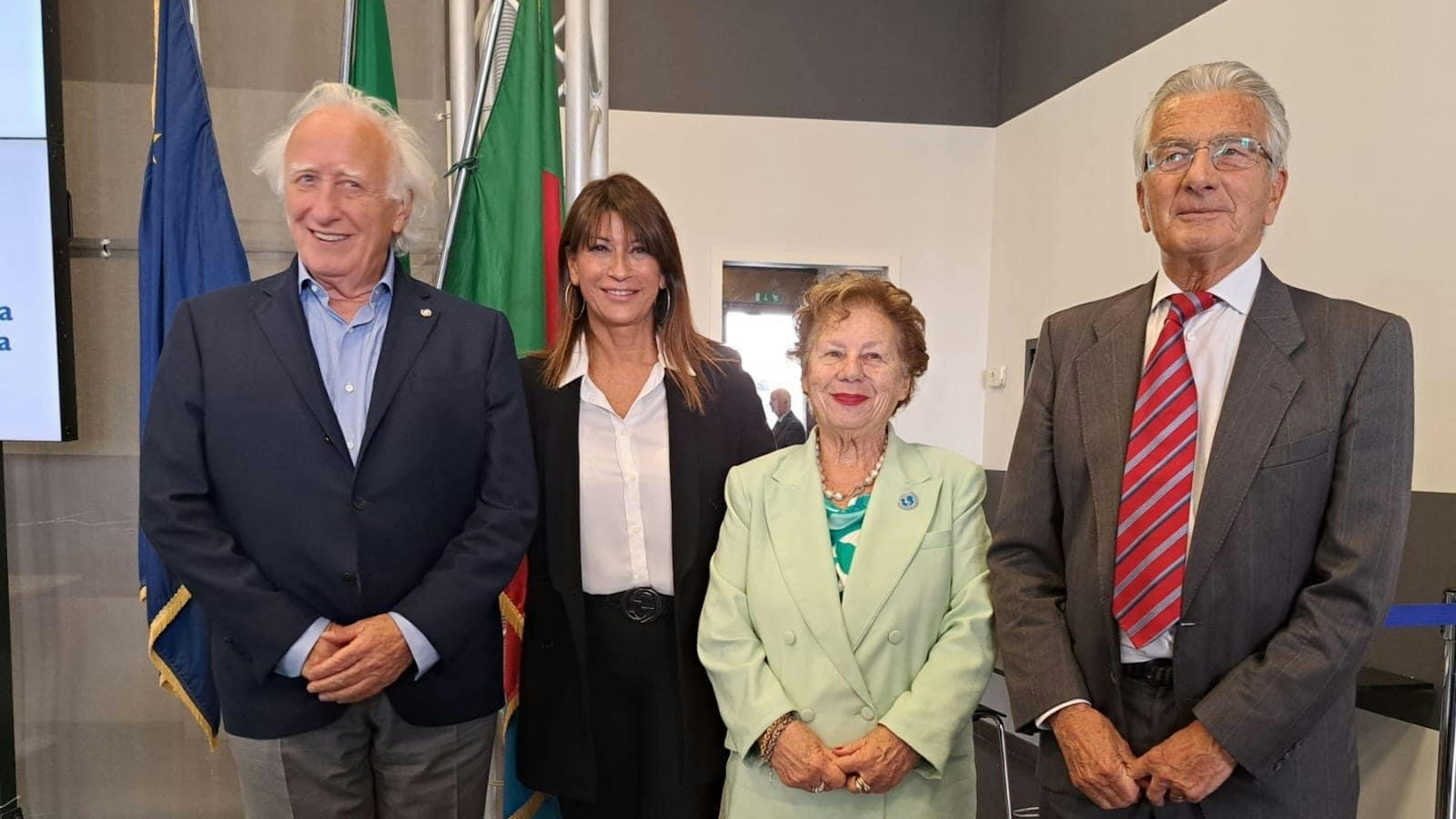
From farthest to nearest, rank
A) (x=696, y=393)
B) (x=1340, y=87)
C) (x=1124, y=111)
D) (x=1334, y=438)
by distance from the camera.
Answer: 1. (x=1124, y=111)
2. (x=1340, y=87)
3. (x=696, y=393)
4. (x=1334, y=438)

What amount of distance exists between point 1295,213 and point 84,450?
153 inches

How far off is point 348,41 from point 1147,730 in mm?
2402

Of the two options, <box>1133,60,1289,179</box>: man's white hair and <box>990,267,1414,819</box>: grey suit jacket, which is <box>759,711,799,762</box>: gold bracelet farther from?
<box>1133,60,1289,179</box>: man's white hair

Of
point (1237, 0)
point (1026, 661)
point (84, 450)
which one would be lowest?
point (1026, 661)

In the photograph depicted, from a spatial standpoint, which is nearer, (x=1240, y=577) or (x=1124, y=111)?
(x=1240, y=577)

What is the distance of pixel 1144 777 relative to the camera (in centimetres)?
142

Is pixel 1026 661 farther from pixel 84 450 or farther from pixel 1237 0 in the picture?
pixel 1237 0

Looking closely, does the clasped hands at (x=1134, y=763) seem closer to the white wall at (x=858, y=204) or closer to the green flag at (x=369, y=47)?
the green flag at (x=369, y=47)

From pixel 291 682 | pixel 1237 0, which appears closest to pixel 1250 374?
pixel 291 682

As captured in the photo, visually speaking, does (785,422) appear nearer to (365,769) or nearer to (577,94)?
(577,94)

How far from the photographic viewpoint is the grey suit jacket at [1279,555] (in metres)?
1.36

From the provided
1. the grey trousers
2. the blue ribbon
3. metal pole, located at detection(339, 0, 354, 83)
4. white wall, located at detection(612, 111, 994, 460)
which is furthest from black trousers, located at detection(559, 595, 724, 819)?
white wall, located at detection(612, 111, 994, 460)

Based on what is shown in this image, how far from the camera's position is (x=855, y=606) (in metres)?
1.73

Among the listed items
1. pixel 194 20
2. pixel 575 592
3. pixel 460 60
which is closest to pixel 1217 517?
pixel 575 592
